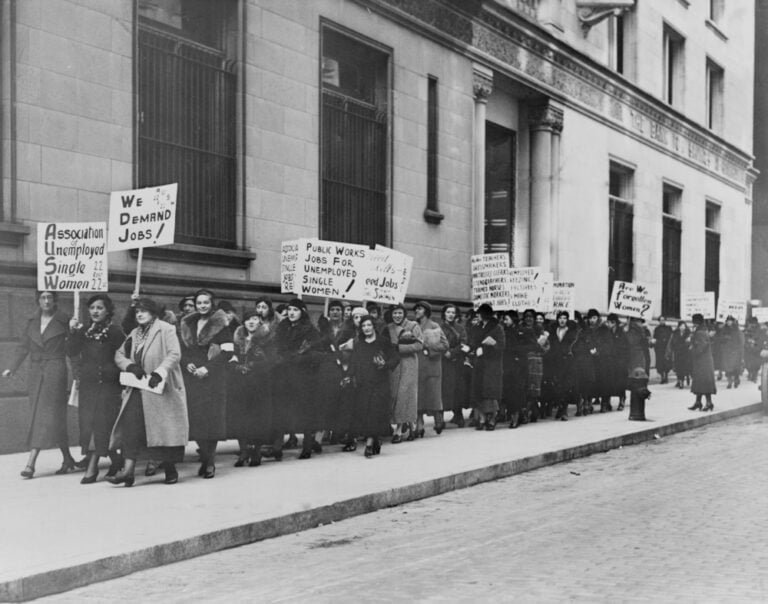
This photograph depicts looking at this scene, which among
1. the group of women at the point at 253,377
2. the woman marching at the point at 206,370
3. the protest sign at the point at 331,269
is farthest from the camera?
the protest sign at the point at 331,269

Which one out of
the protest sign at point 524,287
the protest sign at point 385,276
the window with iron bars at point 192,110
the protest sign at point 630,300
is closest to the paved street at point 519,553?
the protest sign at point 385,276

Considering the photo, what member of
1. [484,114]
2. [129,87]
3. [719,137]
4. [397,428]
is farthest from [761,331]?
[129,87]

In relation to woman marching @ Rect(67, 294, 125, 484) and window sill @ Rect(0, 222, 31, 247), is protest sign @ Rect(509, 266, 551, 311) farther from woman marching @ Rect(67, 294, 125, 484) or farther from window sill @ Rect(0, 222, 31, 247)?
woman marching @ Rect(67, 294, 125, 484)

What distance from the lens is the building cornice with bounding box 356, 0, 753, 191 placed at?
20594mm

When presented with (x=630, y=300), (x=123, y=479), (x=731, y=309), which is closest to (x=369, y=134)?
(x=630, y=300)

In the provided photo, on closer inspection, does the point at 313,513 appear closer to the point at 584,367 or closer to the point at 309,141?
the point at 309,141

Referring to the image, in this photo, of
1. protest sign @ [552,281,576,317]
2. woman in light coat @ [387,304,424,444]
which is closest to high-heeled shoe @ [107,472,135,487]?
woman in light coat @ [387,304,424,444]

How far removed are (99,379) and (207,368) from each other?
1081 millimetres

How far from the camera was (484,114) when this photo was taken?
22.5 metres

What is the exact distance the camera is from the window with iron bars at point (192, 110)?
14.4m

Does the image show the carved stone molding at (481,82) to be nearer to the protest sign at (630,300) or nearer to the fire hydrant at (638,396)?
the protest sign at (630,300)

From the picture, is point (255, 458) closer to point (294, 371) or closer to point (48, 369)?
point (294, 371)

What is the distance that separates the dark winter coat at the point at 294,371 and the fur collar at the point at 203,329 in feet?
3.74

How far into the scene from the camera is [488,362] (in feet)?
51.6
